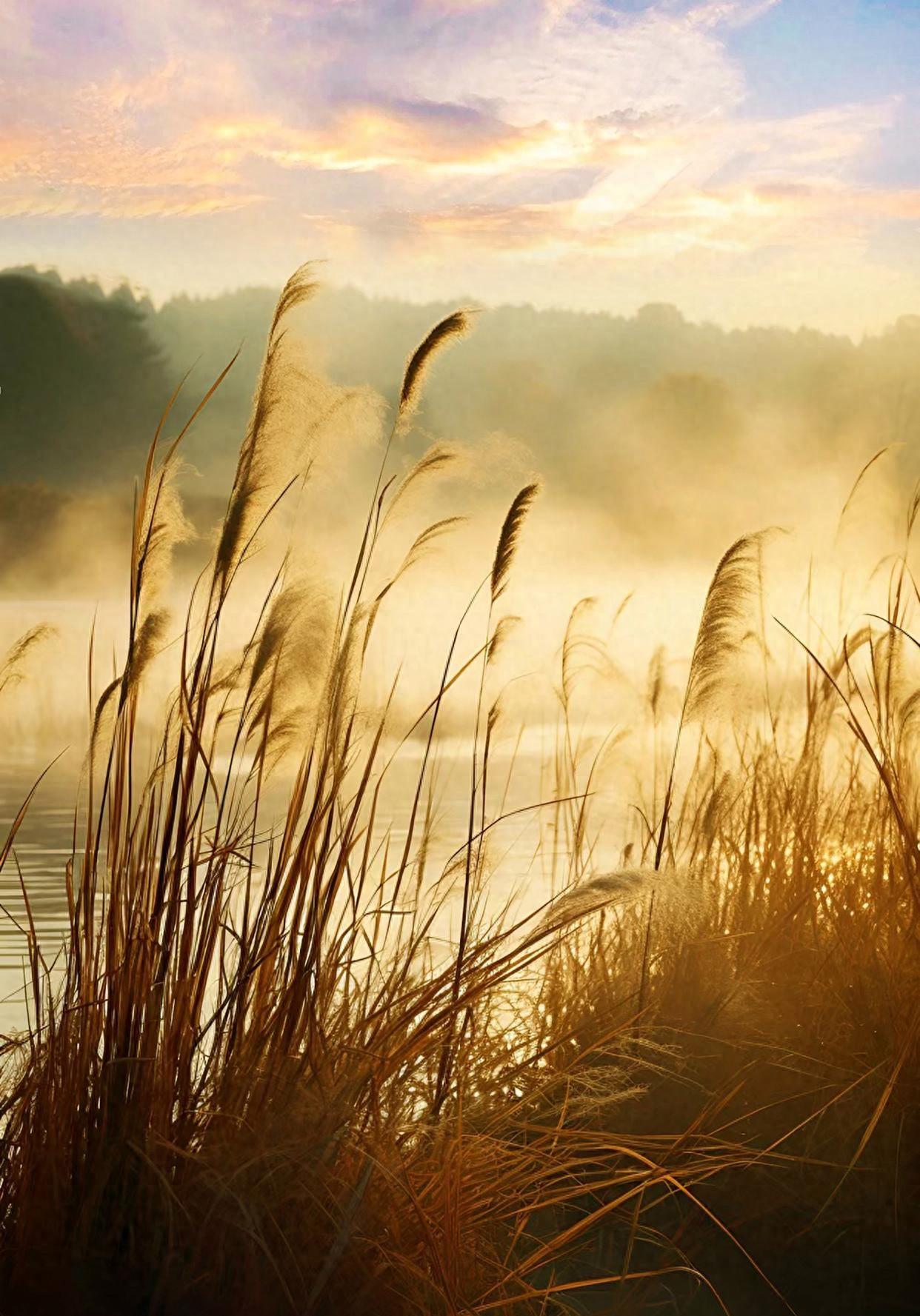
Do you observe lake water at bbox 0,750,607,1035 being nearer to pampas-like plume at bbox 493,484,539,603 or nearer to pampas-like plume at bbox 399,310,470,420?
pampas-like plume at bbox 493,484,539,603

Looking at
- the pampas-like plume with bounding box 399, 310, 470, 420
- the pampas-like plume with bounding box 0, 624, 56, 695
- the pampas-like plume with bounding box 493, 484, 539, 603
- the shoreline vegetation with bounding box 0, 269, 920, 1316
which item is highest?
the pampas-like plume with bounding box 399, 310, 470, 420

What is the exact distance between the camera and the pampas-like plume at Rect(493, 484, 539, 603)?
2.46 m

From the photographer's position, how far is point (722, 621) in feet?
8.89

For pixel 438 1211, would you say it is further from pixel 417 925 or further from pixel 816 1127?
pixel 816 1127

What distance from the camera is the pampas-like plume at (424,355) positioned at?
219 cm

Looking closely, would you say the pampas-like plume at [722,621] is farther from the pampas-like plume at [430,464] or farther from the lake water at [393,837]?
the pampas-like plume at [430,464]

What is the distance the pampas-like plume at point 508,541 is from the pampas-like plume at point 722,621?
45 cm

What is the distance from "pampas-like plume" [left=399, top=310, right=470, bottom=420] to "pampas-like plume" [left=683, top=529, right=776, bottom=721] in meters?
0.82

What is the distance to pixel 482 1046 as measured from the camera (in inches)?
101

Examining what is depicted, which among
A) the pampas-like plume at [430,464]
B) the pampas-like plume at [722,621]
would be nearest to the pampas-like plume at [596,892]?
the pampas-like plume at [430,464]

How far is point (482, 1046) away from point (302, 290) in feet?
4.83

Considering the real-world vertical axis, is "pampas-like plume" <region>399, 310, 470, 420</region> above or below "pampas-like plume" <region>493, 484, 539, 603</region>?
above

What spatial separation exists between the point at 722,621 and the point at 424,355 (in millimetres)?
894

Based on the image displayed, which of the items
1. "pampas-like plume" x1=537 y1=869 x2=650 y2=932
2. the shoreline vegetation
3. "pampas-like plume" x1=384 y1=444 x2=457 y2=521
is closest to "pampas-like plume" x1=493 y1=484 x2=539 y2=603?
the shoreline vegetation
